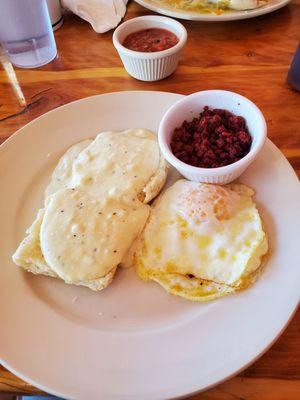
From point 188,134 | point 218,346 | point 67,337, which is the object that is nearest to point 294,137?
point 188,134

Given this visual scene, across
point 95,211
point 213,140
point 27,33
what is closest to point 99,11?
point 27,33

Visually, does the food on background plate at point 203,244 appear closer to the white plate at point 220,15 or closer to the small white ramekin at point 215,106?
the small white ramekin at point 215,106

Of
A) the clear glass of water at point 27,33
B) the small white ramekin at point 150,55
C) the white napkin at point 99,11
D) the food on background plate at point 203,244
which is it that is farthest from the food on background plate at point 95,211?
the white napkin at point 99,11

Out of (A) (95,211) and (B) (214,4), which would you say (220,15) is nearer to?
(B) (214,4)

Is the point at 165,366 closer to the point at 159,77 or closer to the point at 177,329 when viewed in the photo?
the point at 177,329

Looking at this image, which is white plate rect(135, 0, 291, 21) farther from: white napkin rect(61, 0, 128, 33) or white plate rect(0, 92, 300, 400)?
white plate rect(0, 92, 300, 400)

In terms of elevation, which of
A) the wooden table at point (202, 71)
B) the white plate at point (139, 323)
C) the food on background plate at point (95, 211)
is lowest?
the white plate at point (139, 323)

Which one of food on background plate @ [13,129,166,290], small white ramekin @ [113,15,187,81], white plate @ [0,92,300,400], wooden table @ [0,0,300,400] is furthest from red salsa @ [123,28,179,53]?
white plate @ [0,92,300,400]
